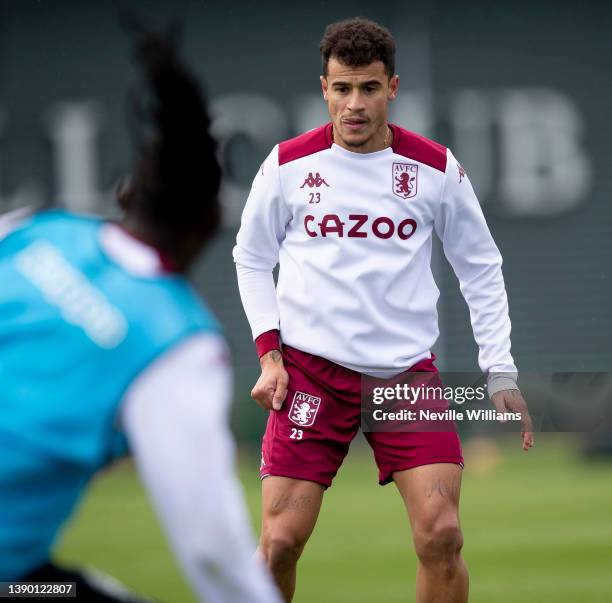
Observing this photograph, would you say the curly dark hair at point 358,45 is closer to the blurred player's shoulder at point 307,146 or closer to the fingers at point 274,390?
the blurred player's shoulder at point 307,146

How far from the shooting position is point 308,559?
10.8 meters

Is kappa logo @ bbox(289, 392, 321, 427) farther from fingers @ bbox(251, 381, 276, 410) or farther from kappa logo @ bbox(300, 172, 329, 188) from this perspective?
kappa logo @ bbox(300, 172, 329, 188)

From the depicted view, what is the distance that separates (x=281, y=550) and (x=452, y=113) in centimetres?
1480

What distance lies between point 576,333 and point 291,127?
5.03 metres

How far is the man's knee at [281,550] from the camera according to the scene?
15.8ft

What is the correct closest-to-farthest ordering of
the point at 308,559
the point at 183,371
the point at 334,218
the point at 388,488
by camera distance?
the point at 183,371 < the point at 334,218 < the point at 308,559 < the point at 388,488

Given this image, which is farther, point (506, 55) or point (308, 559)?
point (506, 55)

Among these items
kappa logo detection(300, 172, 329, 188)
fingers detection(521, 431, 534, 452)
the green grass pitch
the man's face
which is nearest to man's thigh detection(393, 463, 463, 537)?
fingers detection(521, 431, 534, 452)

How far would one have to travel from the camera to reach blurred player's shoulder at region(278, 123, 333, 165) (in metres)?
5.00

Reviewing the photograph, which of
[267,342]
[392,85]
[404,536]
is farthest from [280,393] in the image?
[404,536]

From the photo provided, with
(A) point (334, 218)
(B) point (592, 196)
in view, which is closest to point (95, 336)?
(A) point (334, 218)

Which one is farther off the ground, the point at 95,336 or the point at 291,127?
the point at 95,336

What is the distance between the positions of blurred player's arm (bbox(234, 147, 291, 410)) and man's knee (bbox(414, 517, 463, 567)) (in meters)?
0.71

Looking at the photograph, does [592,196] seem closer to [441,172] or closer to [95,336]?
[441,172]
